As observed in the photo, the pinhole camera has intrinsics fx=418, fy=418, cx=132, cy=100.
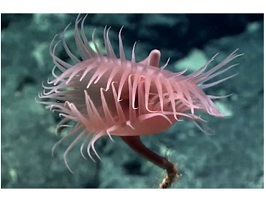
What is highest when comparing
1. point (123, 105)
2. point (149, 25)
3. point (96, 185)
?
point (149, 25)

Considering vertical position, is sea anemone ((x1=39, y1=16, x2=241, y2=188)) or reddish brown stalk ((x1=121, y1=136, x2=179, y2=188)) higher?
sea anemone ((x1=39, y1=16, x2=241, y2=188))

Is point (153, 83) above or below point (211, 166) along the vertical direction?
above

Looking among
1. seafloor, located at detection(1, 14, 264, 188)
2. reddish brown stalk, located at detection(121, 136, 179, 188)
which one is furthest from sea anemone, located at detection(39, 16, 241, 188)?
seafloor, located at detection(1, 14, 264, 188)

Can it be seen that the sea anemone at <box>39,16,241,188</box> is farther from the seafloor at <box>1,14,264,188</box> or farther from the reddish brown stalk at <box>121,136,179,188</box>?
the seafloor at <box>1,14,264,188</box>

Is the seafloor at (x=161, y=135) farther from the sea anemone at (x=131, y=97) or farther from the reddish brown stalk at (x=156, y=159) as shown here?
the sea anemone at (x=131, y=97)

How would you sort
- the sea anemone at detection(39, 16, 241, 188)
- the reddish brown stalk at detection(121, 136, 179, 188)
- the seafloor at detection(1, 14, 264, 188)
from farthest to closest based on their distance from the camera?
1. the seafloor at detection(1, 14, 264, 188)
2. the reddish brown stalk at detection(121, 136, 179, 188)
3. the sea anemone at detection(39, 16, 241, 188)

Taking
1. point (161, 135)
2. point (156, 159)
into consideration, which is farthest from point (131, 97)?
point (161, 135)

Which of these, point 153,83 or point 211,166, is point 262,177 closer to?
point 211,166

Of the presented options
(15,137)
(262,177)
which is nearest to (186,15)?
(262,177)
